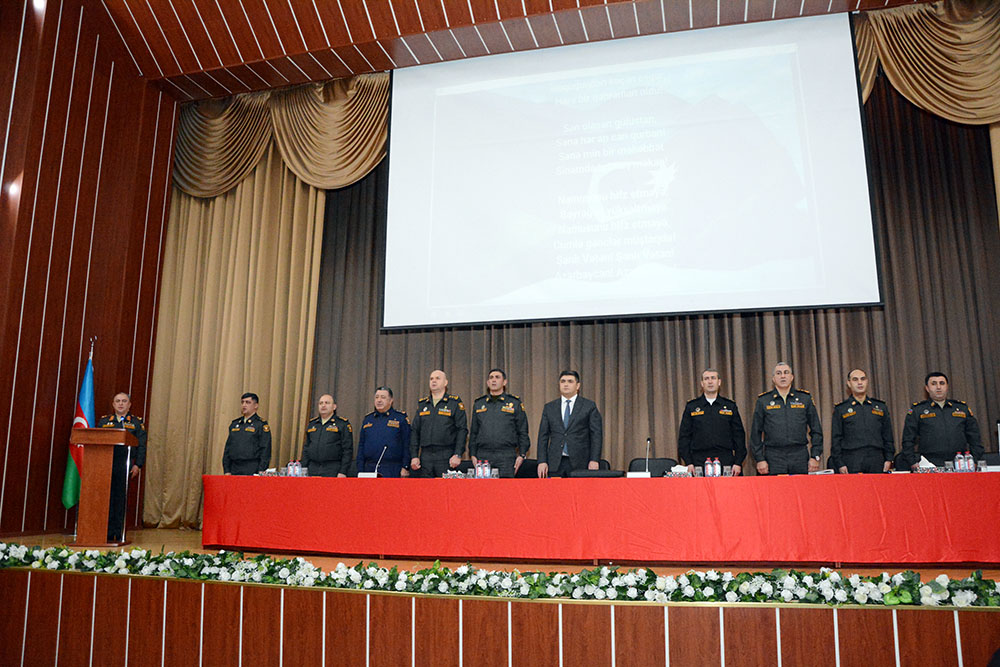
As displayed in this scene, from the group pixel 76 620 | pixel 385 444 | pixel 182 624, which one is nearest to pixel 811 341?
pixel 385 444

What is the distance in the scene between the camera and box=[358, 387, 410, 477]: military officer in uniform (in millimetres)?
5293

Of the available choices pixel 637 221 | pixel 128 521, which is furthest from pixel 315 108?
pixel 128 521

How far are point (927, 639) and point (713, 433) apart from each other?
2.88m

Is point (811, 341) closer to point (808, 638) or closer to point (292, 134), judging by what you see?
point (808, 638)

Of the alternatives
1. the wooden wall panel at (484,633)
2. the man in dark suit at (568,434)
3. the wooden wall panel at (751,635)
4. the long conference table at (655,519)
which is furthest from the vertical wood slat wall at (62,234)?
the wooden wall panel at (751,635)

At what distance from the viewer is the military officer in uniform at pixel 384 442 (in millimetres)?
5293

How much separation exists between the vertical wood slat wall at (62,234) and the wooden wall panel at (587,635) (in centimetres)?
466

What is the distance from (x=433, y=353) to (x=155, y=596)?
3.95 m

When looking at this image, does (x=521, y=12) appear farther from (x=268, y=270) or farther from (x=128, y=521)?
(x=128, y=521)

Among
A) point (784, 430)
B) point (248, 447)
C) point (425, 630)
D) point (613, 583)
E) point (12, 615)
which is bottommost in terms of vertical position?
point (12, 615)

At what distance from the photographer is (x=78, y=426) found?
225 inches

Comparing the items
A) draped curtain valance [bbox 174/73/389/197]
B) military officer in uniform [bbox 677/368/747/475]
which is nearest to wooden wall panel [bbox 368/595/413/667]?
military officer in uniform [bbox 677/368/747/475]

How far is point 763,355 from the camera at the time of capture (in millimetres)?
6086

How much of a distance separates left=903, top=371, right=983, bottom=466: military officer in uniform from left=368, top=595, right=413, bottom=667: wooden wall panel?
3.50 m
